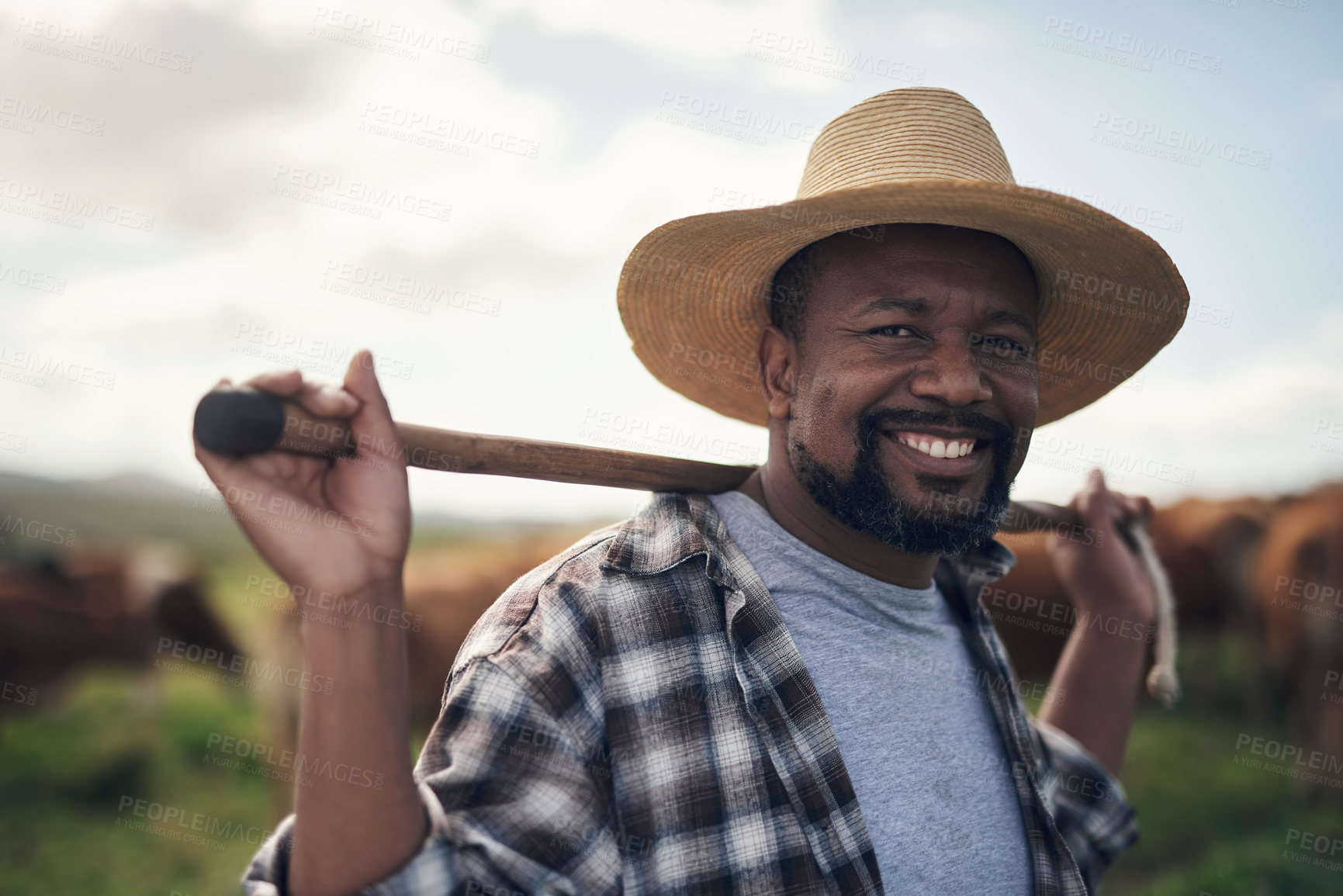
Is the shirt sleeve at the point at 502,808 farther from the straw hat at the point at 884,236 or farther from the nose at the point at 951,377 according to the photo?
the straw hat at the point at 884,236

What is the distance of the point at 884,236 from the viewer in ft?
6.81

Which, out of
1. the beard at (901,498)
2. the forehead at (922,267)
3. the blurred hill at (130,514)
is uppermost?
the forehead at (922,267)

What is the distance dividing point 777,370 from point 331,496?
4.37ft

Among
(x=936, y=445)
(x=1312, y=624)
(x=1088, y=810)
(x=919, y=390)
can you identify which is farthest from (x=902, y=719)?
(x=1312, y=624)

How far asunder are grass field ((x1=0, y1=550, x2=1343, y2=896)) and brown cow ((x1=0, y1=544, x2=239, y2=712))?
41cm

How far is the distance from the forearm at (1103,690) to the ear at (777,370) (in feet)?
5.19

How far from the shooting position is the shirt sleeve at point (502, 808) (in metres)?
1.26

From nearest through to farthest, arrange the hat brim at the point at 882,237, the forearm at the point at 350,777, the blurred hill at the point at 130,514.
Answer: the forearm at the point at 350,777
the hat brim at the point at 882,237
the blurred hill at the point at 130,514

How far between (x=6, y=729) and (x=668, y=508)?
8732mm

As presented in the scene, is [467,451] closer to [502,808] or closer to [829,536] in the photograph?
[502,808]

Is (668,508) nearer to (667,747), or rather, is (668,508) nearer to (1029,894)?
(667,747)

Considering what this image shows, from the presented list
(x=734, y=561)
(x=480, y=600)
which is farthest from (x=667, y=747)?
(x=480, y=600)

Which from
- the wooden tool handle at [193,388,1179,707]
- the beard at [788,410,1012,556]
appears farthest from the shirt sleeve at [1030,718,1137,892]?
the beard at [788,410,1012,556]

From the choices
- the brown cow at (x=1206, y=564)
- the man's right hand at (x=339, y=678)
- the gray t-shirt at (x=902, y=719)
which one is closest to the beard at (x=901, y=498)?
the gray t-shirt at (x=902, y=719)
